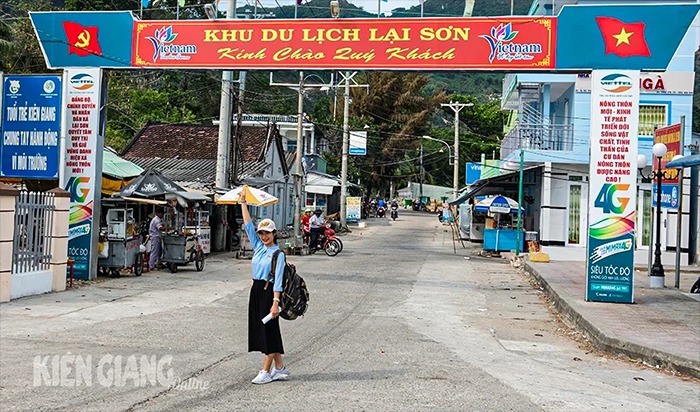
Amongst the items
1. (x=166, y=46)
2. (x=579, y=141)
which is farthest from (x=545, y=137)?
(x=166, y=46)

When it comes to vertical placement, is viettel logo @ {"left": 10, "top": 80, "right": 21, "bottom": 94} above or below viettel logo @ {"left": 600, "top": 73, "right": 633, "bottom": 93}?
below

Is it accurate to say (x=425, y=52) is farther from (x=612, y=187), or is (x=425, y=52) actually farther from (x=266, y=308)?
(x=266, y=308)

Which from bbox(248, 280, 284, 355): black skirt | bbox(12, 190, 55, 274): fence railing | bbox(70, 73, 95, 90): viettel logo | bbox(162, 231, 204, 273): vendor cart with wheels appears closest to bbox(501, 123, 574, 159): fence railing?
bbox(162, 231, 204, 273): vendor cart with wheels

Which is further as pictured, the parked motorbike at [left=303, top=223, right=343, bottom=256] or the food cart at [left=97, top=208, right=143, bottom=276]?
the parked motorbike at [left=303, top=223, right=343, bottom=256]

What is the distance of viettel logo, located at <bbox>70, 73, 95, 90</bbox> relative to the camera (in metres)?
18.8

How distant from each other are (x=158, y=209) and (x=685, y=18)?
54.0 ft

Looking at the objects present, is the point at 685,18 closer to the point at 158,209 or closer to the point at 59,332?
the point at 59,332

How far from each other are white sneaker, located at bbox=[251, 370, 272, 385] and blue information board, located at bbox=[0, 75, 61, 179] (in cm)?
1165

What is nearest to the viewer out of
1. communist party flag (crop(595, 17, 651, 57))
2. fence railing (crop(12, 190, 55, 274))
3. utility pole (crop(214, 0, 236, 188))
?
fence railing (crop(12, 190, 55, 274))

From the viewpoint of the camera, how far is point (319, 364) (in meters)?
9.38

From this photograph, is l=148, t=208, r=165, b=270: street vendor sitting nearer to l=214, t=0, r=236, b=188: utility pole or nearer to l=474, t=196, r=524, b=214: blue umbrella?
l=214, t=0, r=236, b=188: utility pole

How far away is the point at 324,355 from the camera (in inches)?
394

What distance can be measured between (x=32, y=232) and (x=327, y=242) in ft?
49.7

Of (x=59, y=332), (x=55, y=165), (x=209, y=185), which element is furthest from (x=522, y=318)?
(x=209, y=185)
